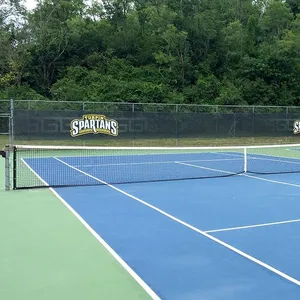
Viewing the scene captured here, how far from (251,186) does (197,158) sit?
671cm

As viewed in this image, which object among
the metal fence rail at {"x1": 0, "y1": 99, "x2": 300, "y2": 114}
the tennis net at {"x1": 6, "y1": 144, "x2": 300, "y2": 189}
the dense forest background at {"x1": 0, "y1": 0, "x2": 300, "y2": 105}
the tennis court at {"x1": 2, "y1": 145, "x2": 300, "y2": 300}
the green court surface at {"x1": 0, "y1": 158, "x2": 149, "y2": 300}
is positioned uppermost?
the dense forest background at {"x1": 0, "y1": 0, "x2": 300, "y2": 105}

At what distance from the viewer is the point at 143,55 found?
3700 centimetres

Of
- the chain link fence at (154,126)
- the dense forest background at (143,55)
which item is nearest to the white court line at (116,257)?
the chain link fence at (154,126)

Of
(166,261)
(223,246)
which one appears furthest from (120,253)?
(223,246)

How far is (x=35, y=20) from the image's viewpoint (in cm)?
3728

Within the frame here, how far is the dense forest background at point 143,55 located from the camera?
106 ft

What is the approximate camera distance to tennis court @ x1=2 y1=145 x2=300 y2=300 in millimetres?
3928

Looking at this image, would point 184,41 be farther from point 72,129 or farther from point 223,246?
point 223,246

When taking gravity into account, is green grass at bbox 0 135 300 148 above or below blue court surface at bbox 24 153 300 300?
above

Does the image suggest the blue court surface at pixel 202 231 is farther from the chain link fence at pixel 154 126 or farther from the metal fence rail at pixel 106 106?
the metal fence rail at pixel 106 106

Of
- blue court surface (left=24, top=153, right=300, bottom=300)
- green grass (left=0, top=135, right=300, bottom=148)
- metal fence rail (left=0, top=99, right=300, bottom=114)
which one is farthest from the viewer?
metal fence rail (left=0, top=99, right=300, bottom=114)

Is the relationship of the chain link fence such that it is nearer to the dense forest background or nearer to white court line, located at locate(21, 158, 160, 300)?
the dense forest background

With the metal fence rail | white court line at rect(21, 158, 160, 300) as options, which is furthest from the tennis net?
the metal fence rail

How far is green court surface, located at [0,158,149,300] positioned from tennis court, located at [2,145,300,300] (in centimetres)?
15
